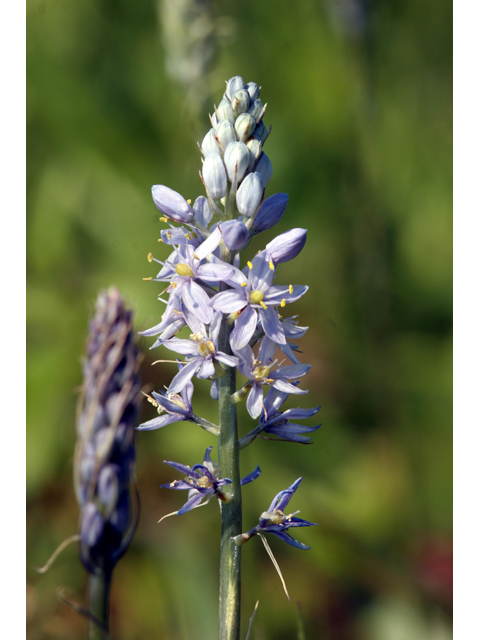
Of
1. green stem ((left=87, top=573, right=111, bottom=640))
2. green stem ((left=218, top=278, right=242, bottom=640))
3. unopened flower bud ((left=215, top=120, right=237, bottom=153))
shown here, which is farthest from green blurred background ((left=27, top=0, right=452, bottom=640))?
unopened flower bud ((left=215, top=120, right=237, bottom=153))

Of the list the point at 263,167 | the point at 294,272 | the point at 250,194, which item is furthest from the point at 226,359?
the point at 294,272

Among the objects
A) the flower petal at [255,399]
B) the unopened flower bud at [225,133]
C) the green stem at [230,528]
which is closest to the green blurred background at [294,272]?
the green stem at [230,528]

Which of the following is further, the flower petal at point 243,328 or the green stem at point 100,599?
the green stem at point 100,599

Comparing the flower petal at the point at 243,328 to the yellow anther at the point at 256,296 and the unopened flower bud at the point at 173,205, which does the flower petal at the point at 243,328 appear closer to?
the yellow anther at the point at 256,296

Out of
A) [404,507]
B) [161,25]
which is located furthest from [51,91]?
[404,507]

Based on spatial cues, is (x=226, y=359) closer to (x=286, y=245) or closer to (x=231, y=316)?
(x=231, y=316)
